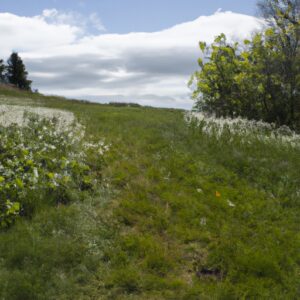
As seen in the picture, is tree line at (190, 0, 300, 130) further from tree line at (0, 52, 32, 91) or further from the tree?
tree line at (0, 52, 32, 91)

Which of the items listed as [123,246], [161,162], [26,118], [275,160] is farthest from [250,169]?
[26,118]

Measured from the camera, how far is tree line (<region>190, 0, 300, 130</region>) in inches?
629

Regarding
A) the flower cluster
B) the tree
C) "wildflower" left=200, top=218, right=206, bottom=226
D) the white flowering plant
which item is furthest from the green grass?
the tree

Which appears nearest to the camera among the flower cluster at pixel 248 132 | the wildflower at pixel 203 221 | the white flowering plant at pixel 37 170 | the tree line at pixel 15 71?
the white flowering plant at pixel 37 170

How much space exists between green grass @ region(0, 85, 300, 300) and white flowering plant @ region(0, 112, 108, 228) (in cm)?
29

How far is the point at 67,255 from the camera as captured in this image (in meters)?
5.26

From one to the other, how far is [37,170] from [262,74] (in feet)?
40.7

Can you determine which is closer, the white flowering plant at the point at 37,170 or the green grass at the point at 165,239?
the green grass at the point at 165,239

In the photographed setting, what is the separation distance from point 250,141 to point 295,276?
7.07m

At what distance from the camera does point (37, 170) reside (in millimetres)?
7215

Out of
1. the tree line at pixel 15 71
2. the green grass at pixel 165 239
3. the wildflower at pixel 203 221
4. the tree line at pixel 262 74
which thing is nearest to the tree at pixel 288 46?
the tree line at pixel 262 74

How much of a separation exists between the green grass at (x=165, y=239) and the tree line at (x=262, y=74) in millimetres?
7666

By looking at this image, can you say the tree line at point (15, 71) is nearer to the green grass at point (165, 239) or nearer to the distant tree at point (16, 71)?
the distant tree at point (16, 71)

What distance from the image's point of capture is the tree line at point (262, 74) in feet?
52.4
